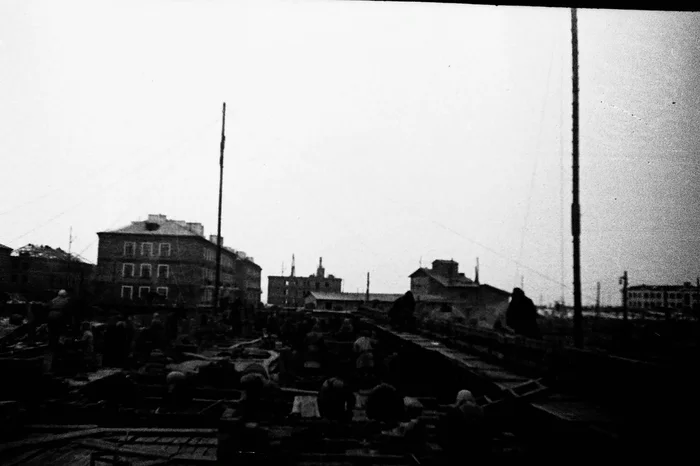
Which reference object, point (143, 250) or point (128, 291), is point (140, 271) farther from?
point (128, 291)

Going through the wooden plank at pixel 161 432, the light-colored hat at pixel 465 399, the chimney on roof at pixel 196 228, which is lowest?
the wooden plank at pixel 161 432

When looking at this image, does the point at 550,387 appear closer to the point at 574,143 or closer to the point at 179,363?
the point at 574,143

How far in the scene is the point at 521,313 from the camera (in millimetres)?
11156

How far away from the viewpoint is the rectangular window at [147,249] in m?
53.0

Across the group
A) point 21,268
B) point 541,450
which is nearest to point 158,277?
point 21,268

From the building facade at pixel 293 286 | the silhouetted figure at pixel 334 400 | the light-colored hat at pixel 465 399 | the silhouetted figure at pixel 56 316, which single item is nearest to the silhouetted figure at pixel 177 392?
the silhouetted figure at pixel 334 400

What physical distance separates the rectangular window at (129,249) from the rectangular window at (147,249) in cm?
104

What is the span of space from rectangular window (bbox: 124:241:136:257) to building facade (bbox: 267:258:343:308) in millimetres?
46843

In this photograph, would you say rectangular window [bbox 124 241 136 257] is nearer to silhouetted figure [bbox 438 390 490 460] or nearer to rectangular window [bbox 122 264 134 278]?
rectangular window [bbox 122 264 134 278]

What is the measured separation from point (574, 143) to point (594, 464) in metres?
12.8

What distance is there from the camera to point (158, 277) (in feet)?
174

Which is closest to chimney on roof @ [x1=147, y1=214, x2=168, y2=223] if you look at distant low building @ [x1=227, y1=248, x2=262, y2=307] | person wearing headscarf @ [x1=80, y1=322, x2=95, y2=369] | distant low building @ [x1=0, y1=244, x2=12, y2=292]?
distant low building @ [x1=0, y1=244, x2=12, y2=292]

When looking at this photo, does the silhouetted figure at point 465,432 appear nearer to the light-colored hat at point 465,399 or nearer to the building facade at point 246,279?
the light-colored hat at point 465,399

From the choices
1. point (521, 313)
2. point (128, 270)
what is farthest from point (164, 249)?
point (521, 313)
